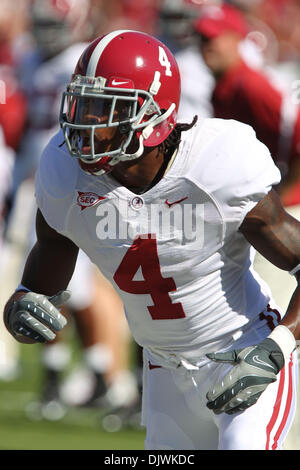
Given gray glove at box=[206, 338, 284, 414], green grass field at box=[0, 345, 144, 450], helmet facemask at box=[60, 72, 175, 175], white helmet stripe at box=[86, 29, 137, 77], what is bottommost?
green grass field at box=[0, 345, 144, 450]

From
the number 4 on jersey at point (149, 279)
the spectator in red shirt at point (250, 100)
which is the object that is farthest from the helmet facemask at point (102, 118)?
the spectator in red shirt at point (250, 100)

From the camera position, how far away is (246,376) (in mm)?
2787

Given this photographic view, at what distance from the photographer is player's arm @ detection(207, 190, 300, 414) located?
9.19ft

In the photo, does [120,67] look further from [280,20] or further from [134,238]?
[280,20]

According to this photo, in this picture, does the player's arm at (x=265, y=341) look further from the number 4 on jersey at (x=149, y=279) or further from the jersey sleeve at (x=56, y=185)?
the jersey sleeve at (x=56, y=185)

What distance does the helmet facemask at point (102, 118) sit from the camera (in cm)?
295

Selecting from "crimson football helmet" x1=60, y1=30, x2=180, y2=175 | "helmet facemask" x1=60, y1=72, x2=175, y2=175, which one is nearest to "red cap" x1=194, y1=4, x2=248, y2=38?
"crimson football helmet" x1=60, y1=30, x2=180, y2=175

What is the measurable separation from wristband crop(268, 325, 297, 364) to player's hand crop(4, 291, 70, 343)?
0.67 m

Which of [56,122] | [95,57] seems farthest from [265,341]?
[56,122]

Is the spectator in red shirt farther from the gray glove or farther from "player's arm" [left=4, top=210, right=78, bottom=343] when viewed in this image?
the gray glove

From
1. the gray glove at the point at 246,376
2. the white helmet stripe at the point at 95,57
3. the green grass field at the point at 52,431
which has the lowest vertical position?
the green grass field at the point at 52,431

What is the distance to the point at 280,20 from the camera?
40.0 feet

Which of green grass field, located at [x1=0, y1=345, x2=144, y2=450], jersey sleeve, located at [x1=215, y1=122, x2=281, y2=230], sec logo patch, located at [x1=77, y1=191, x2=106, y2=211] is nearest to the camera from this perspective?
jersey sleeve, located at [x1=215, y1=122, x2=281, y2=230]

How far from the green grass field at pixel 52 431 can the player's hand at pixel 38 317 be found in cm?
189
